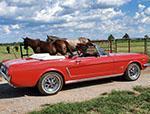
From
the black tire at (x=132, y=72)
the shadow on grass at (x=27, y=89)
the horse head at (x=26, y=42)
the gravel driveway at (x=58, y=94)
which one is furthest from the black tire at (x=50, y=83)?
the horse head at (x=26, y=42)

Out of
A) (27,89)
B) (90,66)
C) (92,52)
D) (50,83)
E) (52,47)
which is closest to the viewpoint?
(50,83)

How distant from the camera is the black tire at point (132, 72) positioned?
11.3 meters

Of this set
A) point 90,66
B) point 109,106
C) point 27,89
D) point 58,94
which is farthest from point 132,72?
point 109,106

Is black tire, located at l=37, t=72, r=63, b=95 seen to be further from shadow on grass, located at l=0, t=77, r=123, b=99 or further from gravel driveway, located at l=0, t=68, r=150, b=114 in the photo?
shadow on grass, located at l=0, t=77, r=123, b=99

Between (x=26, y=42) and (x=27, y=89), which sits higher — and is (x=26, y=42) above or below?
above

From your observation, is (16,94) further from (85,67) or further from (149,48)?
(149,48)

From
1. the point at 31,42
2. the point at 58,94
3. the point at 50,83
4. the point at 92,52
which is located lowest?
the point at 58,94

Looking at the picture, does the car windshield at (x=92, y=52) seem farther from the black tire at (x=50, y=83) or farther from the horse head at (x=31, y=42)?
the horse head at (x=31, y=42)

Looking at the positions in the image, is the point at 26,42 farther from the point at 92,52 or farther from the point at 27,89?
the point at 92,52

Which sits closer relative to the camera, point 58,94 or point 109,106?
point 109,106

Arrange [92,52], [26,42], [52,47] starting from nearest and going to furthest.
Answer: [92,52], [52,47], [26,42]

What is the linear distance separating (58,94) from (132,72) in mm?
2900

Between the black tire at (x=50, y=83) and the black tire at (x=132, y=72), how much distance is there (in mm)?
2496

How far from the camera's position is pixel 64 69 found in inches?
389
